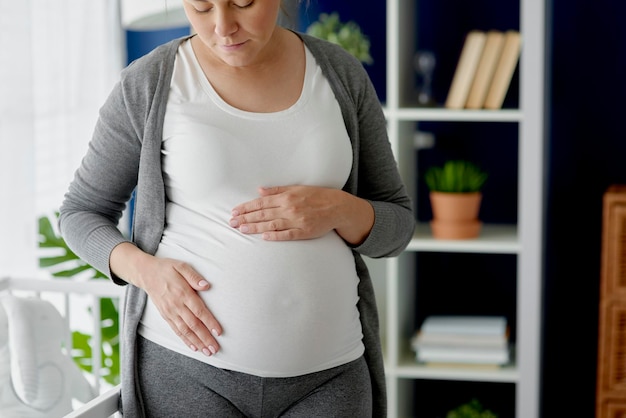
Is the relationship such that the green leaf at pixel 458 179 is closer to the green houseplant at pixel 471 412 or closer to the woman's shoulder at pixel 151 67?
the green houseplant at pixel 471 412

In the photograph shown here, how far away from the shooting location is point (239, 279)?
1.37 meters

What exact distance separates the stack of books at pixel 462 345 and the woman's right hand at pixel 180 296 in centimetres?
146

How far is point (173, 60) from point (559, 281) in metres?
1.89

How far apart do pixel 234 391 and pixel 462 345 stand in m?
1.46

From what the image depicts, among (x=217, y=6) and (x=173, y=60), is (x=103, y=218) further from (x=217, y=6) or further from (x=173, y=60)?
(x=217, y=6)

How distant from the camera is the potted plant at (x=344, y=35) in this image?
2738 millimetres

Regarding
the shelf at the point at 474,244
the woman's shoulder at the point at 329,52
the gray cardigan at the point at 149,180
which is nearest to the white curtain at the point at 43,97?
the shelf at the point at 474,244

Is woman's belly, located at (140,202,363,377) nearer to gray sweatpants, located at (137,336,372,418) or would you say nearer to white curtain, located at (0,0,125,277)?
gray sweatpants, located at (137,336,372,418)

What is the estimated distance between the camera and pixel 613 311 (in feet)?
8.55

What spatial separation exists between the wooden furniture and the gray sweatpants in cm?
136

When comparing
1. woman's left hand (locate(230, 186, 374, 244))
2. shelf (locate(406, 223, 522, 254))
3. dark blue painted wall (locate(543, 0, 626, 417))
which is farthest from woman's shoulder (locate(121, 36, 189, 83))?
dark blue painted wall (locate(543, 0, 626, 417))

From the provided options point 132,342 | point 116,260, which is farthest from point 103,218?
point 132,342

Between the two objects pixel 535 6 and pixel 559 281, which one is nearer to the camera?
pixel 535 6

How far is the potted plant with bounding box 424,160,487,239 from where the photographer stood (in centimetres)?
271
